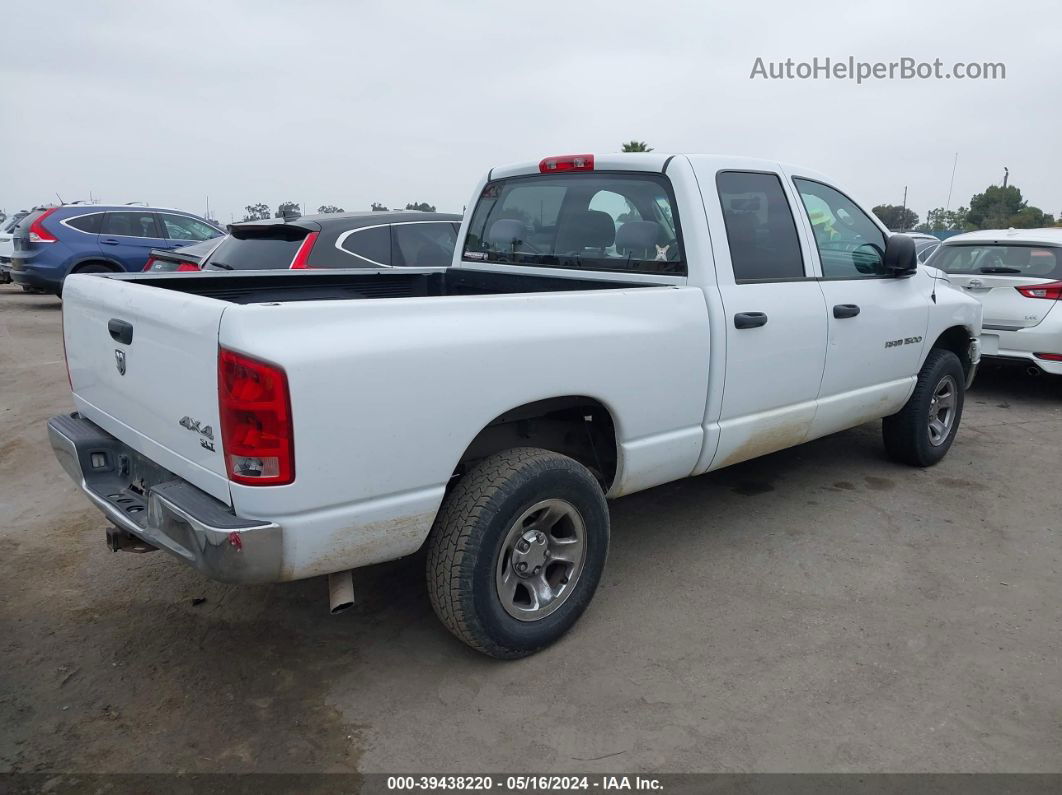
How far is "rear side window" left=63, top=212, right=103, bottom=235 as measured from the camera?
41.2 ft

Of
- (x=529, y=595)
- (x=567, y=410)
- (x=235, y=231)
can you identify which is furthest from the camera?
(x=235, y=231)

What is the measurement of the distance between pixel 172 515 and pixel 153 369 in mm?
522

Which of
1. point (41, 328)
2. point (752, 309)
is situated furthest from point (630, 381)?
point (41, 328)

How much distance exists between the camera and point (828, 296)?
160 inches

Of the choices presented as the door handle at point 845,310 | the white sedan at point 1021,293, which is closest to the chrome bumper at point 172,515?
the door handle at point 845,310

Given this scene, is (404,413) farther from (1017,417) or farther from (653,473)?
(1017,417)

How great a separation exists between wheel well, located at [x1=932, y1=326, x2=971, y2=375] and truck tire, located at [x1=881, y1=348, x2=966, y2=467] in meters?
0.12

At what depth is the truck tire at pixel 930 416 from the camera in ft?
16.5

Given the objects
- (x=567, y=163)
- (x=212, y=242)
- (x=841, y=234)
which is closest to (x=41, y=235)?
(x=212, y=242)

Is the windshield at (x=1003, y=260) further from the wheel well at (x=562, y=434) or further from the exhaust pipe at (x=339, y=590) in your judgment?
the exhaust pipe at (x=339, y=590)

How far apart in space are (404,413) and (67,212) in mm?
12681

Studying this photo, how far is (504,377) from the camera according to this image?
2.71 meters

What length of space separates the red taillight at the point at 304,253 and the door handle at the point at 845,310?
3966 mm

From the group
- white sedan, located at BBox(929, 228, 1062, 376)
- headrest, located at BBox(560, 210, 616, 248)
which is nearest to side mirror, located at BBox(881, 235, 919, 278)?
headrest, located at BBox(560, 210, 616, 248)
